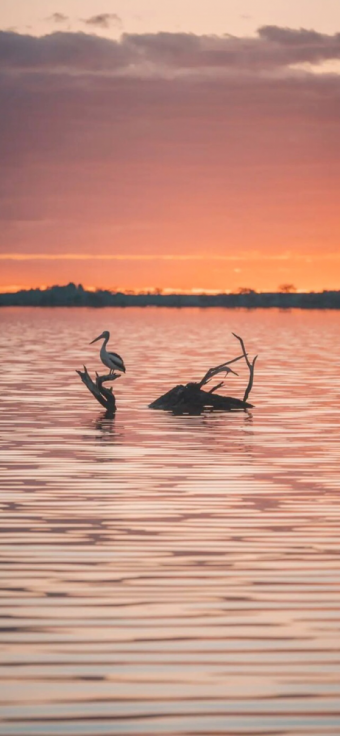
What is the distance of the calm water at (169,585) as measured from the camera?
29.7 feet

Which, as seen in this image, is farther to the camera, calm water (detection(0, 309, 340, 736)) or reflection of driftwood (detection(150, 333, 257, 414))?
reflection of driftwood (detection(150, 333, 257, 414))

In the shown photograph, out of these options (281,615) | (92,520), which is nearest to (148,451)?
(92,520)

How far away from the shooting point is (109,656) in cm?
1011

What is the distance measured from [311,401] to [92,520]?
2309 cm

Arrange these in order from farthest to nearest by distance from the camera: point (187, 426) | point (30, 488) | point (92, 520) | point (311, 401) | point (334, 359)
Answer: point (334, 359)
point (311, 401)
point (187, 426)
point (30, 488)
point (92, 520)

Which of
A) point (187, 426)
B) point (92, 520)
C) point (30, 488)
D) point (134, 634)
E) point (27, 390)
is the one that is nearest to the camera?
point (134, 634)

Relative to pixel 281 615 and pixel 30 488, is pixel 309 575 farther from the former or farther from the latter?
pixel 30 488

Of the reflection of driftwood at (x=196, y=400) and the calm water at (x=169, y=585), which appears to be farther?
the reflection of driftwood at (x=196, y=400)

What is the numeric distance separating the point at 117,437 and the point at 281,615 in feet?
54.4

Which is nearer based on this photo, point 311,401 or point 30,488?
point 30,488

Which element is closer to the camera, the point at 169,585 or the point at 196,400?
the point at 169,585

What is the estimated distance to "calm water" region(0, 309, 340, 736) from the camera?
9047mm

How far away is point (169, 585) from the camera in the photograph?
12.6 metres

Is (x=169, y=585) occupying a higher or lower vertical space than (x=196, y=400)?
higher
